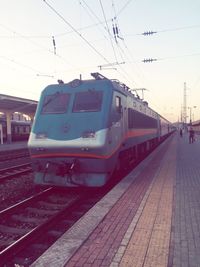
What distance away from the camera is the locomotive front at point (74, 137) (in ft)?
28.7

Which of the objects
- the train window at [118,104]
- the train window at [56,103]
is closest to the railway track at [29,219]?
the train window at [56,103]

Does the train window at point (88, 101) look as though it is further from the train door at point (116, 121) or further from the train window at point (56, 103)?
the train door at point (116, 121)

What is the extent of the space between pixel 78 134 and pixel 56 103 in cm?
170

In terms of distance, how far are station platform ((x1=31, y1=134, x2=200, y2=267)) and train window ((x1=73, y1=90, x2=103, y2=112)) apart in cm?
259

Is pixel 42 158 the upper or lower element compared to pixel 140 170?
upper

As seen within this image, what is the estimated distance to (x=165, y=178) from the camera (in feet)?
34.5

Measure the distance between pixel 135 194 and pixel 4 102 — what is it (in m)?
26.1

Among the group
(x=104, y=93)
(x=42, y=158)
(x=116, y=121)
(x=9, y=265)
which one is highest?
(x=104, y=93)

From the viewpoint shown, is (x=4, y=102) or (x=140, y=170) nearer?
(x=140, y=170)

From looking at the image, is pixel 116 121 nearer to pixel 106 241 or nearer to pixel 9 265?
pixel 106 241

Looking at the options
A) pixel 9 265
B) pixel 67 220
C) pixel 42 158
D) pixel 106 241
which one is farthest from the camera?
A: pixel 42 158

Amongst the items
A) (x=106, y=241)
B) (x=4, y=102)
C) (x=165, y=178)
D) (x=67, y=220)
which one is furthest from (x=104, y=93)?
(x=4, y=102)

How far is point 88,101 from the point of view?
31.8ft

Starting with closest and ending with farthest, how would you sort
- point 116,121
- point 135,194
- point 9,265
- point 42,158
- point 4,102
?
1. point 9,265
2. point 135,194
3. point 42,158
4. point 116,121
5. point 4,102
